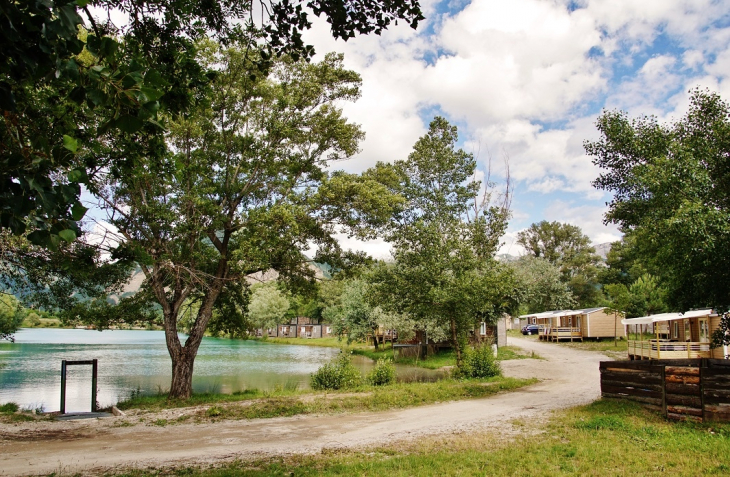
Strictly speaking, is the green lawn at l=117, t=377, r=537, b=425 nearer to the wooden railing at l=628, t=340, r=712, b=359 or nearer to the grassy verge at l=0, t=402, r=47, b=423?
the grassy verge at l=0, t=402, r=47, b=423

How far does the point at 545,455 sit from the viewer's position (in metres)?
7.38

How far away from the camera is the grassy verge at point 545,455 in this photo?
6.61 m

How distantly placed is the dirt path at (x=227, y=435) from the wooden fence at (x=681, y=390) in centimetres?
202

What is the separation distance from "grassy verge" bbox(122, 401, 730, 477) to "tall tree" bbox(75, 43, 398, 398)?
24.8ft

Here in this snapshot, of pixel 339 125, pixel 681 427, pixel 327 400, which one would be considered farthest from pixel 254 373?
pixel 681 427

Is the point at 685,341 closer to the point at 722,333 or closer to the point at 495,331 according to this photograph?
the point at 495,331

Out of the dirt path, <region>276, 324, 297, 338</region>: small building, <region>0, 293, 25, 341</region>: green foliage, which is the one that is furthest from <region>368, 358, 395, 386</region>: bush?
<region>276, 324, 297, 338</region>: small building

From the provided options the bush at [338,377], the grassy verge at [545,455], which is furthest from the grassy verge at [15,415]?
the bush at [338,377]

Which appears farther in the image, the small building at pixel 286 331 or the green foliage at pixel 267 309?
the small building at pixel 286 331

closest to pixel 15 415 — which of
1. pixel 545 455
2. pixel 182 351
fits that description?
pixel 182 351

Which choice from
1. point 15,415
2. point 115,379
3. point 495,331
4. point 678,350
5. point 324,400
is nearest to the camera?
point 15,415

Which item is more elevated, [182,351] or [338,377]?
[182,351]

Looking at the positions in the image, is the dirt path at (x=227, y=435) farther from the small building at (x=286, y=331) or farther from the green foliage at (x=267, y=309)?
the small building at (x=286, y=331)

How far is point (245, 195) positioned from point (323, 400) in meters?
7.59
